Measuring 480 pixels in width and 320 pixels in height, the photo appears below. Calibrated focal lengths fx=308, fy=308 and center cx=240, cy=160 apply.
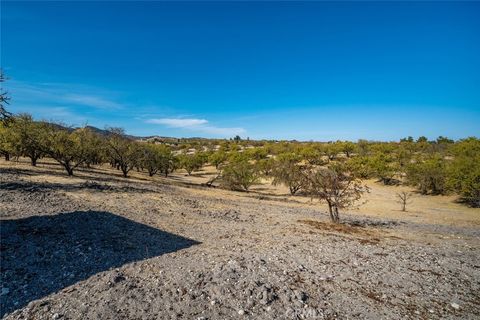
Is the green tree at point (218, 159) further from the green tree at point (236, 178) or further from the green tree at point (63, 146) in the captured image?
the green tree at point (63, 146)

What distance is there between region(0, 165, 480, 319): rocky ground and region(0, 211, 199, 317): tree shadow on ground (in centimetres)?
4

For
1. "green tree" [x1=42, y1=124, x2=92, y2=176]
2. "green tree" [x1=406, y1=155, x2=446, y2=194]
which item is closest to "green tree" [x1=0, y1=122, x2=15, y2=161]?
"green tree" [x1=42, y1=124, x2=92, y2=176]

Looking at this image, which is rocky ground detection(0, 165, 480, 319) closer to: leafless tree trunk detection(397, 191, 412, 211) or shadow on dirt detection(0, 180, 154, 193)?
shadow on dirt detection(0, 180, 154, 193)

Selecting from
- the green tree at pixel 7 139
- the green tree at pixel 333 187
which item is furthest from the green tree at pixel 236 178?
A: the green tree at pixel 7 139

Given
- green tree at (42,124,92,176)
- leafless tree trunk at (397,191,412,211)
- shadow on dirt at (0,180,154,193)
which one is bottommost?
leafless tree trunk at (397,191,412,211)

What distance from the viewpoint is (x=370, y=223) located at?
896 inches

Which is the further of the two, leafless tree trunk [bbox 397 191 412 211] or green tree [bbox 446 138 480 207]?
green tree [bbox 446 138 480 207]

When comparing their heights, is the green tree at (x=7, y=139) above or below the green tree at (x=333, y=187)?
above

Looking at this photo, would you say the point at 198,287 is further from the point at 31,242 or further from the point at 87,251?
the point at 31,242

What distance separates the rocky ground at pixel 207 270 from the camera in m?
7.25

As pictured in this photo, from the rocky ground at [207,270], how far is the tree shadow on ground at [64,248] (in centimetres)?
4

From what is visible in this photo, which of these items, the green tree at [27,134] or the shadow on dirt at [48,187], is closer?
the shadow on dirt at [48,187]

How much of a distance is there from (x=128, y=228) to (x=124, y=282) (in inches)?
251

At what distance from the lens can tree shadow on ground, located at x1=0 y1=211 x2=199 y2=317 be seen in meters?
Result: 7.92
